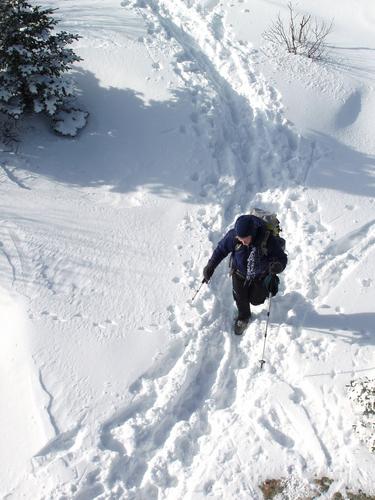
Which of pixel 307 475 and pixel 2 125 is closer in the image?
pixel 307 475

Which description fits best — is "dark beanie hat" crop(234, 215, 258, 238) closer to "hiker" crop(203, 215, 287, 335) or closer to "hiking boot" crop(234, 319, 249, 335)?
"hiker" crop(203, 215, 287, 335)

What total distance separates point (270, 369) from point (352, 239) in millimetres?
2479

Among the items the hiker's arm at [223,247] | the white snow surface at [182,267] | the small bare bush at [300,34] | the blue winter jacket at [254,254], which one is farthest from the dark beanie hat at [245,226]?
the small bare bush at [300,34]

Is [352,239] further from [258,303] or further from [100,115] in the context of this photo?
[100,115]

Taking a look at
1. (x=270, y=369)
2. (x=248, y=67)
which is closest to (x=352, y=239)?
(x=270, y=369)

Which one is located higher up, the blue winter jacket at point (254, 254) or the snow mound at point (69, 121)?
the snow mound at point (69, 121)

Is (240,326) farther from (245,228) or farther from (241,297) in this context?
(245,228)

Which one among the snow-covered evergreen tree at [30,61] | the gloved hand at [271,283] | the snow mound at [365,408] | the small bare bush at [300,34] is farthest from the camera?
the small bare bush at [300,34]

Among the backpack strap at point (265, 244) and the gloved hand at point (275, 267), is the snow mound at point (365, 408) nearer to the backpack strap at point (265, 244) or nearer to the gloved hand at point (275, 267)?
the gloved hand at point (275, 267)

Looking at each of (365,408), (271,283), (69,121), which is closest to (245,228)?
(271,283)

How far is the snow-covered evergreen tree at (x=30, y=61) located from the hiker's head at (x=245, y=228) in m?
4.32

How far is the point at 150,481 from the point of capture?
18.4 feet

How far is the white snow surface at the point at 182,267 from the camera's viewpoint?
5754mm

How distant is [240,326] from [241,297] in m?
0.48
